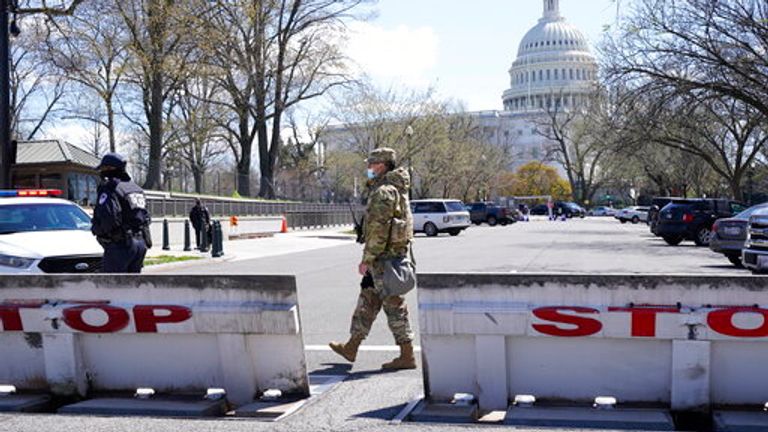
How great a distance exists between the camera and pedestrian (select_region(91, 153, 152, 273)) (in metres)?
8.07

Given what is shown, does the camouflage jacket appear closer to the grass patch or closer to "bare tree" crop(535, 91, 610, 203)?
the grass patch

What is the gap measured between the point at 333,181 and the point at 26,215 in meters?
66.6

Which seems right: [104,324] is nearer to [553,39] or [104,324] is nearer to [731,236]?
[731,236]

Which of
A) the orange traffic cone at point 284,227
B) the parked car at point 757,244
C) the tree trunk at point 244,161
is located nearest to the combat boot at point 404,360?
the parked car at point 757,244

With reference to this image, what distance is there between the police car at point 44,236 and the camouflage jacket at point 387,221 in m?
5.10

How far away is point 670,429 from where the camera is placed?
17.3 feet

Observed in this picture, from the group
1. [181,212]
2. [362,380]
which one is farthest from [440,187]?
[362,380]

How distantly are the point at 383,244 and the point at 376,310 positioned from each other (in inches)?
27.4

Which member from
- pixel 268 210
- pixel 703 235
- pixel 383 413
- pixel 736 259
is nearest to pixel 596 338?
pixel 383 413

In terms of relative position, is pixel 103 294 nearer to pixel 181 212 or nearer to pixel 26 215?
pixel 26 215

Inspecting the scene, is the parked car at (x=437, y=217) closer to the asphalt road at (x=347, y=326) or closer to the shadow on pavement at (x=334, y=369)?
the asphalt road at (x=347, y=326)

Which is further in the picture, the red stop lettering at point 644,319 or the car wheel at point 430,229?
the car wheel at point 430,229

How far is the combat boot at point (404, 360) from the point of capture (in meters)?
7.19

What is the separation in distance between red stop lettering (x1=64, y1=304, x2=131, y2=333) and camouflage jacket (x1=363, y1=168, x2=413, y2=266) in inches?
76.9
